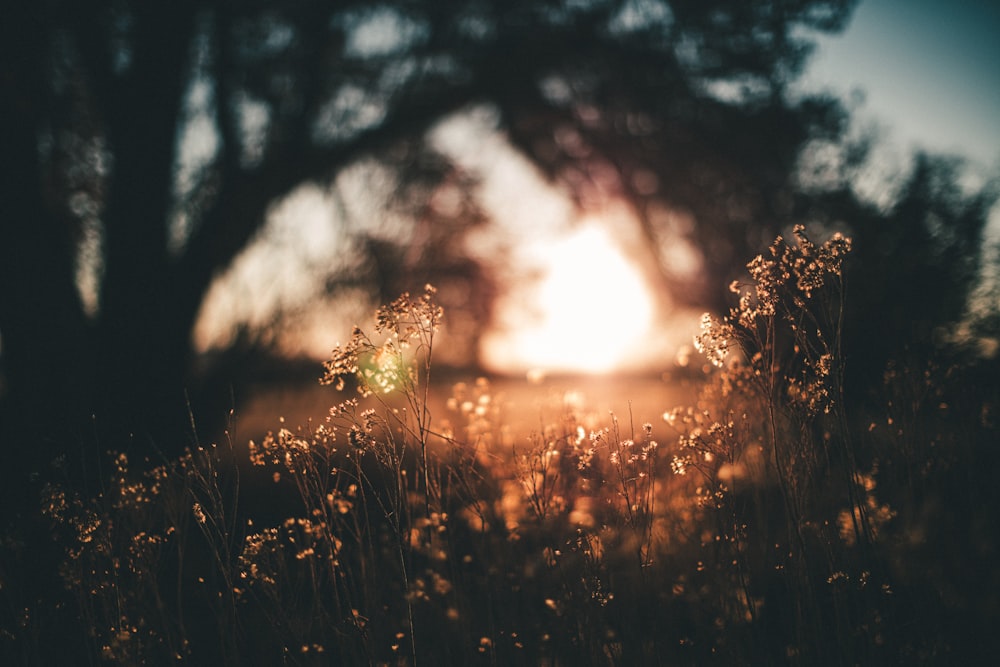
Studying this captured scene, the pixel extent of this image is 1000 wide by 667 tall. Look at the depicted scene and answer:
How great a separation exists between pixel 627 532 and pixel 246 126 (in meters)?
6.01

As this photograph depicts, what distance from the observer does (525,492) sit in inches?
101

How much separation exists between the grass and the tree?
2928 mm

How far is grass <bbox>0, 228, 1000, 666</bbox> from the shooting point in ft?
7.34

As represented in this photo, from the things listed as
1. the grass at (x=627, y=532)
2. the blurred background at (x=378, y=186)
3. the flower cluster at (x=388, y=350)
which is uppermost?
the blurred background at (x=378, y=186)

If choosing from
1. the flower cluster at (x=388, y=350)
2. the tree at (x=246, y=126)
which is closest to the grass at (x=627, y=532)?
the flower cluster at (x=388, y=350)

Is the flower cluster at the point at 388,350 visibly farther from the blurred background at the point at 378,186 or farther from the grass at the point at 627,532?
the blurred background at the point at 378,186

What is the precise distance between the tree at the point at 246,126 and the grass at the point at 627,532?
2928mm

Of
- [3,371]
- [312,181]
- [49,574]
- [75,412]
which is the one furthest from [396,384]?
[312,181]

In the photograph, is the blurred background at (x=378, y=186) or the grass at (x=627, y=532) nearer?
the grass at (x=627, y=532)

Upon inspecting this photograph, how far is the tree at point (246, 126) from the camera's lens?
5500 millimetres

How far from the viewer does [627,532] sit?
3.30 meters

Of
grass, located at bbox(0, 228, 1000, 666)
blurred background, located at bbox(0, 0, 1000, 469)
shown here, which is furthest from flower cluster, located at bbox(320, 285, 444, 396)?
blurred background, located at bbox(0, 0, 1000, 469)

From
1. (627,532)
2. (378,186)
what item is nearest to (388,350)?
(627,532)

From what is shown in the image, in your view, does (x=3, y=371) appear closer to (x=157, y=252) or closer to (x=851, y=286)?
(x=157, y=252)
